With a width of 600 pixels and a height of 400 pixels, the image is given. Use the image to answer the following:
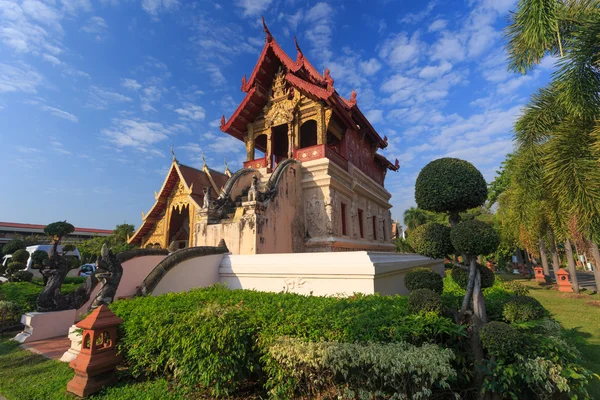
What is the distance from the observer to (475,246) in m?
3.29

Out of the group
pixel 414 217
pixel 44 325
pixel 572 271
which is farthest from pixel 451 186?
pixel 414 217

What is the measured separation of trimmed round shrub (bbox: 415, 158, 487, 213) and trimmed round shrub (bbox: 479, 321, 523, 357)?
146 centimetres

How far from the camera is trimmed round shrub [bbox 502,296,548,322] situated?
3.29 m

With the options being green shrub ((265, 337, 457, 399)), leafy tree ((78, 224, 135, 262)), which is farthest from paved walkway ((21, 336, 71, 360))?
leafy tree ((78, 224, 135, 262))

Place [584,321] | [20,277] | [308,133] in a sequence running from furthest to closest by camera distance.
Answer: [308,133] → [20,277] → [584,321]

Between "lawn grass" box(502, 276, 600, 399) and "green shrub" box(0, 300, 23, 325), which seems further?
"green shrub" box(0, 300, 23, 325)

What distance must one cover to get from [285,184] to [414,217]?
1225 inches

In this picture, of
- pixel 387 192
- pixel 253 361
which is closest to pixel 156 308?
pixel 253 361

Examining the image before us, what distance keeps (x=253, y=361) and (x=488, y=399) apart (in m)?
2.30

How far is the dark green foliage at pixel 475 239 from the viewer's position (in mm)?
3256

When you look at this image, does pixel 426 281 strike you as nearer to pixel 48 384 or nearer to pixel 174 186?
pixel 48 384

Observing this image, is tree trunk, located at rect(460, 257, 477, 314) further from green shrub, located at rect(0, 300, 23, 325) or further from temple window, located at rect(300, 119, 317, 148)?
temple window, located at rect(300, 119, 317, 148)

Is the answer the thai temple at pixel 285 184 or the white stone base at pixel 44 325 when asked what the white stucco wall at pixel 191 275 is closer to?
the thai temple at pixel 285 184

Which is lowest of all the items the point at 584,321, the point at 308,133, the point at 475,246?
the point at 584,321
